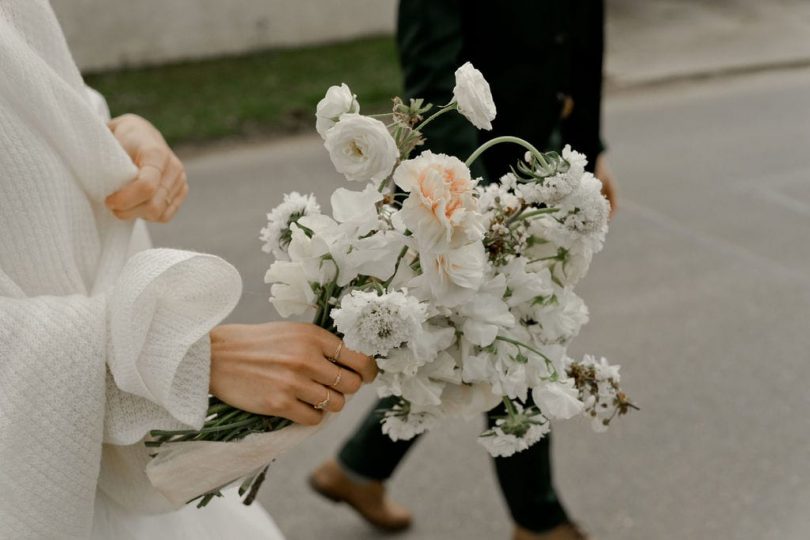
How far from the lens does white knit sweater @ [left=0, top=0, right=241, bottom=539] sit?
1.18 m

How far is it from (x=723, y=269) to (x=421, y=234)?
3.90 m

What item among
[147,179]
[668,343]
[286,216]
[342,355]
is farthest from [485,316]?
[668,343]

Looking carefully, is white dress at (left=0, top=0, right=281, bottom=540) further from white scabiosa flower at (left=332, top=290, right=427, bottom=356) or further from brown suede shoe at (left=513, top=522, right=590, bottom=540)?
brown suede shoe at (left=513, top=522, right=590, bottom=540)

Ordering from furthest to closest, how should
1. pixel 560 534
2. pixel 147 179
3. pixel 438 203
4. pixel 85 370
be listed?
pixel 560 534
pixel 147 179
pixel 85 370
pixel 438 203

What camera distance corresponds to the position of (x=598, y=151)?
266 cm

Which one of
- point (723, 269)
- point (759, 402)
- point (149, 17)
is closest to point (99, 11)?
point (149, 17)

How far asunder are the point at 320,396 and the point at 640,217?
14.5ft

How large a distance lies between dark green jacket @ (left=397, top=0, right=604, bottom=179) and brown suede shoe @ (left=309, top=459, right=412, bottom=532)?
938 mm

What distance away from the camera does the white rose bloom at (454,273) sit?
1.13m

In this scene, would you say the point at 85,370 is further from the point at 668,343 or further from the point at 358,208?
the point at 668,343

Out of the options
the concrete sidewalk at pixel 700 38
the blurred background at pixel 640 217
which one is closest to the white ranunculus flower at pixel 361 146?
the blurred background at pixel 640 217

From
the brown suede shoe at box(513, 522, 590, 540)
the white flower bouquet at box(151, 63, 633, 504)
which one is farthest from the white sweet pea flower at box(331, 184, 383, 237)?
the brown suede shoe at box(513, 522, 590, 540)

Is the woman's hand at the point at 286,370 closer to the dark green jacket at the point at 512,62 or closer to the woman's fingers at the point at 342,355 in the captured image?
the woman's fingers at the point at 342,355

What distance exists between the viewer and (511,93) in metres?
2.46
